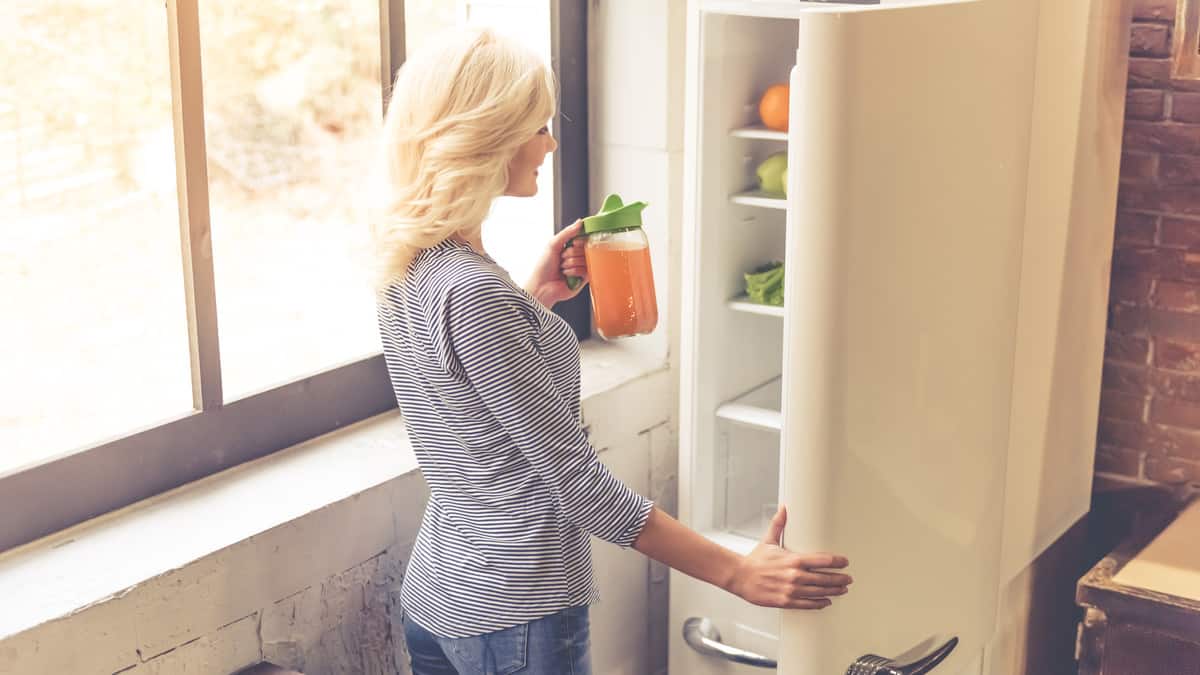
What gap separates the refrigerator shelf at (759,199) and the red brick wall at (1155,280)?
0.57 m

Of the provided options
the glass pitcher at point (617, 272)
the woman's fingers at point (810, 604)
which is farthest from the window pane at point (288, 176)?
the woman's fingers at point (810, 604)

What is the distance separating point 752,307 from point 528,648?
3.02 ft

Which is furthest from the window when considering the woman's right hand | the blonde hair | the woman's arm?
the woman's right hand

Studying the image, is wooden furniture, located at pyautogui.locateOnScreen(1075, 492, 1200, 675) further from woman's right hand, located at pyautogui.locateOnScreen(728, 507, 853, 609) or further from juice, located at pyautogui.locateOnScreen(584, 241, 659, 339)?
juice, located at pyautogui.locateOnScreen(584, 241, 659, 339)

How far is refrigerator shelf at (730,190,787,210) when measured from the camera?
2.28m

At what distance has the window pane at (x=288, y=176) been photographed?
1941 millimetres

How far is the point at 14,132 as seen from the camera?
165 cm

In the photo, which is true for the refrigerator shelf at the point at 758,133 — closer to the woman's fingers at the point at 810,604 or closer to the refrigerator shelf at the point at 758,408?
the refrigerator shelf at the point at 758,408

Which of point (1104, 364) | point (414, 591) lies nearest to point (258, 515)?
point (414, 591)

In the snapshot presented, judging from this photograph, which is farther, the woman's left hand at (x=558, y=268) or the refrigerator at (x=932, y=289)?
the woman's left hand at (x=558, y=268)

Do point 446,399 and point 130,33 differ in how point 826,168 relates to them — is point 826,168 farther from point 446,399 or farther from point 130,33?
point 130,33

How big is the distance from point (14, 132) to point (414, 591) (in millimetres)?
779

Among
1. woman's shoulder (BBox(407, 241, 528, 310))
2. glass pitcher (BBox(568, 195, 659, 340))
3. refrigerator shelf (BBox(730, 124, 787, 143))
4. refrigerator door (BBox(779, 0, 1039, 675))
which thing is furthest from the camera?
refrigerator shelf (BBox(730, 124, 787, 143))

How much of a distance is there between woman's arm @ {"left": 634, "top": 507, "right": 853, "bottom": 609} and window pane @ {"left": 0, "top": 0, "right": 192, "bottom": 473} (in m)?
0.77
